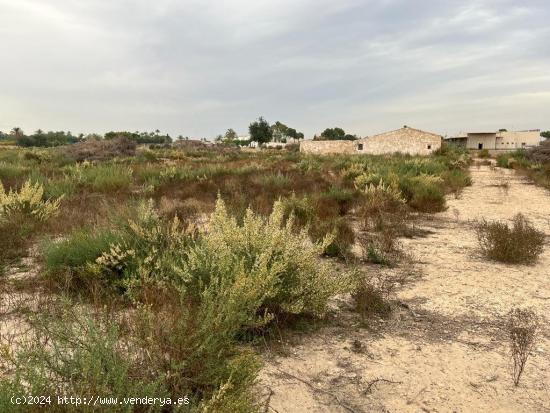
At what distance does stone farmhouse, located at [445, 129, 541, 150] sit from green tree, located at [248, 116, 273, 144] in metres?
34.0

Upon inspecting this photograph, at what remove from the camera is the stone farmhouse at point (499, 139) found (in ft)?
220

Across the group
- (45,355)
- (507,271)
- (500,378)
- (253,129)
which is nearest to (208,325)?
(45,355)

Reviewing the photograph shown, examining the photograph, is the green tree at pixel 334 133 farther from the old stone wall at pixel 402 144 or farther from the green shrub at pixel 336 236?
the green shrub at pixel 336 236

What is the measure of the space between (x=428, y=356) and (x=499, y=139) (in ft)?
253

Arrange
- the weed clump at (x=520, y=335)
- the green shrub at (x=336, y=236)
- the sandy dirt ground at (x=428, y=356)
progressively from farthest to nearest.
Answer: the green shrub at (x=336, y=236) < the weed clump at (x=520, y=335) < the sandy dirt ground at (x=428, y=356)

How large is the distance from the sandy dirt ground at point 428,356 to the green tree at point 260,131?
6746 cm

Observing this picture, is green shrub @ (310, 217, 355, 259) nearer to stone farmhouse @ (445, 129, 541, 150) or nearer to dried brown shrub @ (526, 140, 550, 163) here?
dried brown shrub @ (526, 140, 550, 163)

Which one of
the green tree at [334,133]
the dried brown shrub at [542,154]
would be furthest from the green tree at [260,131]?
the dried brown shrub at [542,154]

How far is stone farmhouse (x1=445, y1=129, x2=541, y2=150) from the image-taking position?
67.1 metres

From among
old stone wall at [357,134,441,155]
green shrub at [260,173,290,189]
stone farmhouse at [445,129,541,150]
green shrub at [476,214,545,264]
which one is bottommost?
green shrub at [476,214,545,264]

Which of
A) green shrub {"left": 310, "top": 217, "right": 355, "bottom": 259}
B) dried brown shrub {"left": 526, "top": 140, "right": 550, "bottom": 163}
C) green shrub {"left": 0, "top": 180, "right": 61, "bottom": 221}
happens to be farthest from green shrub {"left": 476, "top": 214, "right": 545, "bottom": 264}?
dried brown shrub {"left": 526, "top": 140, "right": 550, "bottom": 163}

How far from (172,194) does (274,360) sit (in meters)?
8.63

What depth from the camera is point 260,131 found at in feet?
234

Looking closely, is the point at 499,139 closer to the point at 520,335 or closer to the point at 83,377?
the point at 520,335
